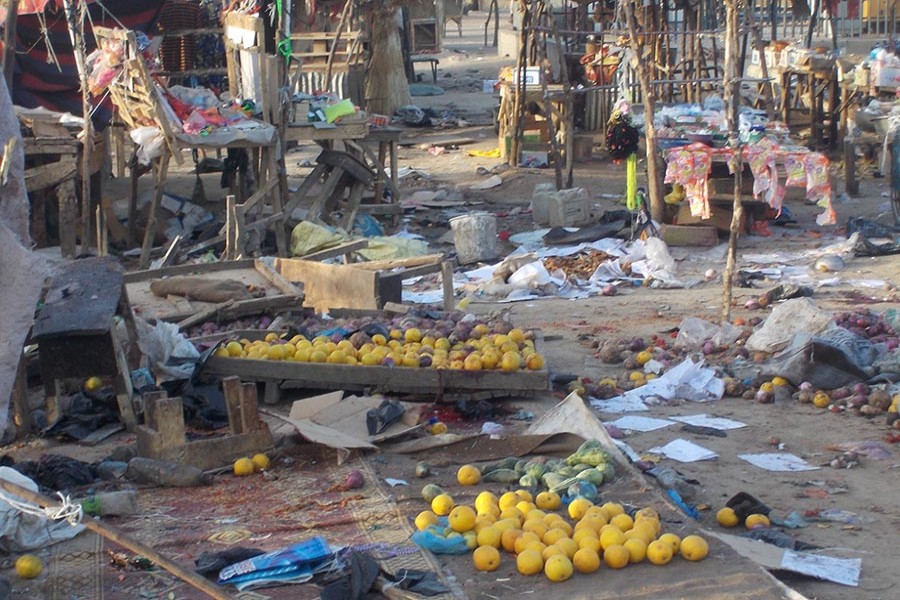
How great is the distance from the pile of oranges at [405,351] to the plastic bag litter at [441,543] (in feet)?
7.81

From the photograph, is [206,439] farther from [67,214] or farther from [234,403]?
[67,214]

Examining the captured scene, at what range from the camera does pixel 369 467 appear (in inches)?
239

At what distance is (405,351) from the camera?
7590 millimetres

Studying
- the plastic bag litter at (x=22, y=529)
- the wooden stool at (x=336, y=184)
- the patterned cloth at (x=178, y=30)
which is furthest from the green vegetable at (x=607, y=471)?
the patterned cloth at (x=178, y=30)

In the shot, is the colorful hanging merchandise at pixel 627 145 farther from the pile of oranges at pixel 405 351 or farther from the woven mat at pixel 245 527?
the woven mat at pixel 245 527

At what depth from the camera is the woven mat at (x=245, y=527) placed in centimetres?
466

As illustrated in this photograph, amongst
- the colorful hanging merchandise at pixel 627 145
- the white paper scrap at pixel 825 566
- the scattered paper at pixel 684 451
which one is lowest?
the scattered paper at pixel 684 451

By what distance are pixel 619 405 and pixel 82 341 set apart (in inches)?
133

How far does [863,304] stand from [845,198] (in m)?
5.07

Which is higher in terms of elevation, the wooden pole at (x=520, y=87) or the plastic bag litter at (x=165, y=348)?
the wooden pole at (x=520, y=87)

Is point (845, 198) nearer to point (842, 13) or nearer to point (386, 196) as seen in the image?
point (386, 196)

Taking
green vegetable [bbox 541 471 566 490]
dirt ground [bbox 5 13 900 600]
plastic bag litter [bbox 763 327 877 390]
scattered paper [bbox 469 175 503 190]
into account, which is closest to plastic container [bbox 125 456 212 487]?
dirt ground [bbox 5 13 900 600]

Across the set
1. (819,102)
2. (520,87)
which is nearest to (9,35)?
(520,87)

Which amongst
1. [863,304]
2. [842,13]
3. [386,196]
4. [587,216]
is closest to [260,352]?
[863,304]
